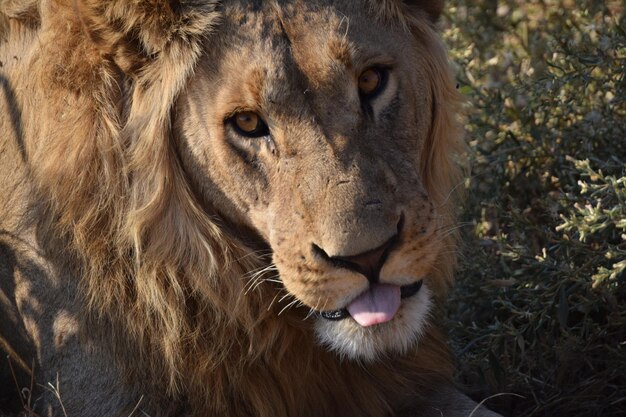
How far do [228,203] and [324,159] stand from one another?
0.41 meters

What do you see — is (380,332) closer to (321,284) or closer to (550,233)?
(321,284)

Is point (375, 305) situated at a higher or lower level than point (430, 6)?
lower

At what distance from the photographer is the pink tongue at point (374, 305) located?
2.99 meters

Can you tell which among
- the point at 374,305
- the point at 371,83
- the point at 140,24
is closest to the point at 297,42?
the point at 371,83

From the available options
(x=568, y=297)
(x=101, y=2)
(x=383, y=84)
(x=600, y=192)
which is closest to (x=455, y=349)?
(x=568, y=297)

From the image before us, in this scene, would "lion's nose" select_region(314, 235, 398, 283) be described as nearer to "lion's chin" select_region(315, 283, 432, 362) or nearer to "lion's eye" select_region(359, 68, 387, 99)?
"lion's chin" select_region(315, 283, 432, 362)

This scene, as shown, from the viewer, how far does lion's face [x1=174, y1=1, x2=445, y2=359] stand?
2971 millimetres

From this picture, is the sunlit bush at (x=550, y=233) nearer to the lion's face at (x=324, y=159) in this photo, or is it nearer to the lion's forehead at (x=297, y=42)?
the lion's face at (x=324, y=159)

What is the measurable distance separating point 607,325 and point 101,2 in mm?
2300

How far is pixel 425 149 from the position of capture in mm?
3564

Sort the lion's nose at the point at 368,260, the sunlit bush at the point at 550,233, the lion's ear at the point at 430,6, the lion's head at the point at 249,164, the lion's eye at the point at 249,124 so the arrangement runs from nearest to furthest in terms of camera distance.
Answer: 1. the lion's nose at the point at 368,260
2. the lion's head at the point at 249,164
3. the lion's eye at the point at 249,124
4. the lion's ear at the point at 430,6
5. the sunlit bush at the point at 550,233

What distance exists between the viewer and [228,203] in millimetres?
3281

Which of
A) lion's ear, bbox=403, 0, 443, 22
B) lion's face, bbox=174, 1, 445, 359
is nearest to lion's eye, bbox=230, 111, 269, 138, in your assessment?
lion's face, bbox=174, 1, 445, 359

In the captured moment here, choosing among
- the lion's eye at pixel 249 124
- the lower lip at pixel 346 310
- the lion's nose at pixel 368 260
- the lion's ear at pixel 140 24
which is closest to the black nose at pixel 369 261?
the lion's nose at pixel 368 260
